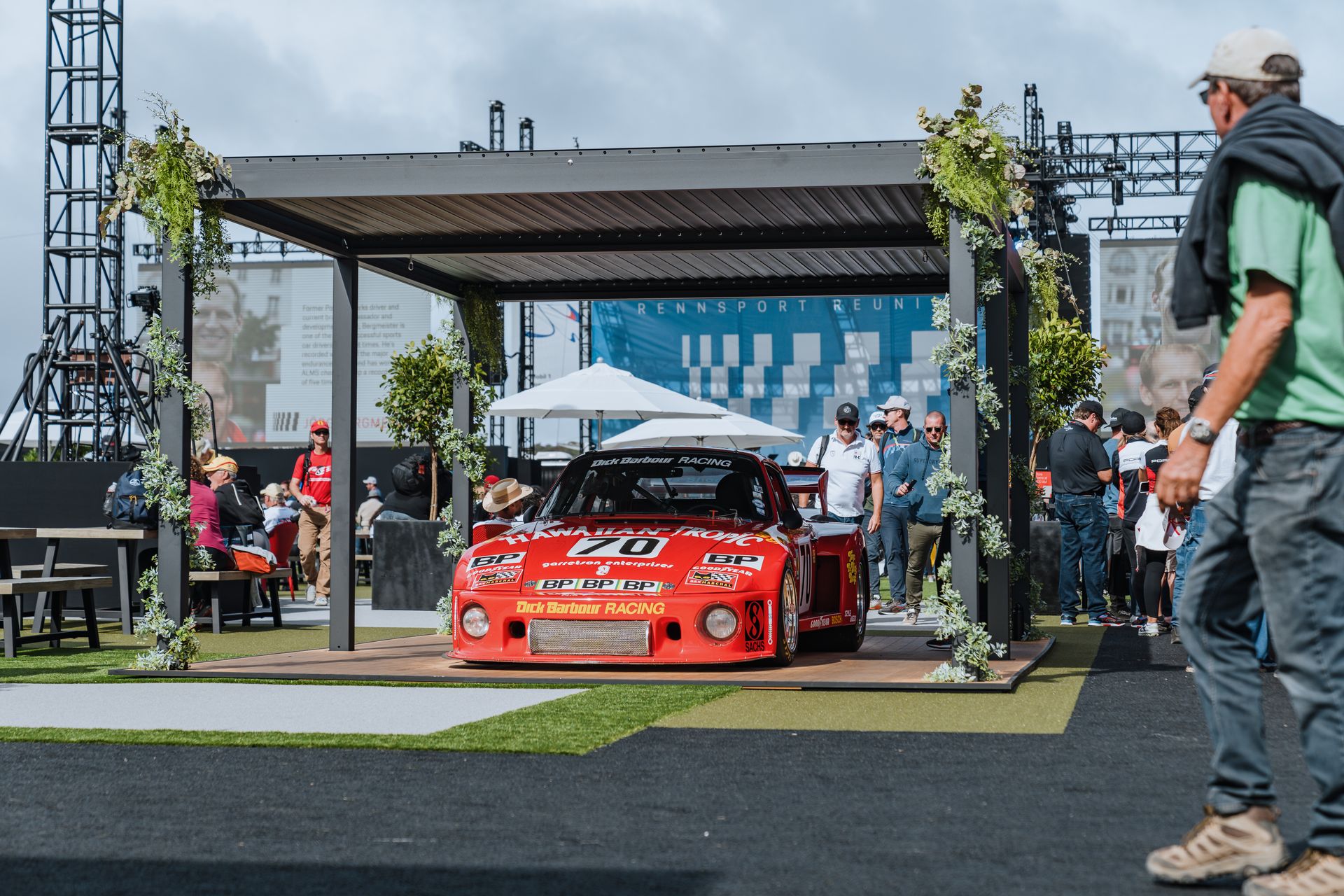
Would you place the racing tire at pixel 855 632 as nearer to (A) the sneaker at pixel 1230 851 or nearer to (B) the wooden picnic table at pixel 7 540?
(B) the wooden picnic table at pixel 7 540

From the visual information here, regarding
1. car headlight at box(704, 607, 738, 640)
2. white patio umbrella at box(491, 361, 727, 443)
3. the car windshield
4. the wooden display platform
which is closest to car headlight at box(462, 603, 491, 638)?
the wooden display platform

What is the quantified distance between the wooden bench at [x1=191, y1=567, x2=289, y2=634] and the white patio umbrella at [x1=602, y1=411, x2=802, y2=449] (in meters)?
6.34

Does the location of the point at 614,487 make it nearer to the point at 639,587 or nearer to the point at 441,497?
the point at 639,587

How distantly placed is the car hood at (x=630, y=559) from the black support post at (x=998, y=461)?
5.41 feet

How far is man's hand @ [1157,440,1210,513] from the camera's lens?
143 inches

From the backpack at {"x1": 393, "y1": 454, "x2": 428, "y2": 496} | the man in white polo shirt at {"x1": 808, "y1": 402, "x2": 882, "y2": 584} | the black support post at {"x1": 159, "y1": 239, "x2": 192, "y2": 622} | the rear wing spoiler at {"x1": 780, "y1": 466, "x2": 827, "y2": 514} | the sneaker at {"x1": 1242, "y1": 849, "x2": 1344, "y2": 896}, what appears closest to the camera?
the sneaker at {"x1": 1242, "y1": 849, "x2": 1344, "y2": 896}

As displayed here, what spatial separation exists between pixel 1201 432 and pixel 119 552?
1124 cm

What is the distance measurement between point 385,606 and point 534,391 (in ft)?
9.05

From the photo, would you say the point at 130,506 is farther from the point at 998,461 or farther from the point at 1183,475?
the point at 1183,475

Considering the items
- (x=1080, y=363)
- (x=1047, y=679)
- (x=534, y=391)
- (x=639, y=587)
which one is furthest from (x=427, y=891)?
(x=1080, y=363)

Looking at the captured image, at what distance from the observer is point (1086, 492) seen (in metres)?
13.6

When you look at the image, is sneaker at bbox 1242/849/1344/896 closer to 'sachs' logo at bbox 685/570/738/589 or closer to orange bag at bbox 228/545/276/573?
'sachs' logo at bbox 685/570/738/589

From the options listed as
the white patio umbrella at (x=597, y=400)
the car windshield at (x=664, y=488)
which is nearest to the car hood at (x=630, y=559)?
the car windshield at (x=664, y=488)

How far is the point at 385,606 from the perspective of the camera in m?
16.4
